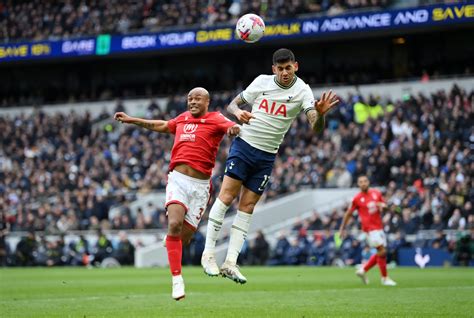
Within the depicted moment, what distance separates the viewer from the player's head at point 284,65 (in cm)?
A: 1197

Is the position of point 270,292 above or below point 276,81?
below

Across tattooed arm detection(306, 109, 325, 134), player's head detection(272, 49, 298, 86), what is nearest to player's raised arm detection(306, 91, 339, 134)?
tattooed arm detection(306, 109, 325, 134)

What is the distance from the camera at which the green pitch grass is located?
480 inches

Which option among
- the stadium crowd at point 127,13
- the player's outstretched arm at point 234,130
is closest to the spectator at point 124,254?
the stadium crowd at point 127,13

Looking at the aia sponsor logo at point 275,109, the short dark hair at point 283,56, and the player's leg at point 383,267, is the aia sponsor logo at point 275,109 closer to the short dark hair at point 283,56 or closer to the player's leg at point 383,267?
the short dark hair at point 283,56

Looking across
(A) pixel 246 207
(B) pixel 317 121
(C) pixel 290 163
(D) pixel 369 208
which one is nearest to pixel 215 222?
(A) pixel 246 207

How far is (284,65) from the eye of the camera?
39.5 feet

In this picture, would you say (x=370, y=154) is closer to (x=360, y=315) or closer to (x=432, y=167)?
(x=432, y=167)

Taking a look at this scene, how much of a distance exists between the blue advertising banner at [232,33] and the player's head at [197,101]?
24713 millimetres

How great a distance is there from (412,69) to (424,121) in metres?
6.88

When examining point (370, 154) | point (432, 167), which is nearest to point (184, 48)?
point (370, 154)

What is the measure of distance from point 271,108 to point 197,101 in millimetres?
986

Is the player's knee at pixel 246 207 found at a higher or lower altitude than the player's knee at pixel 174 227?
higher

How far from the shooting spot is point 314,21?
38.9 meters
